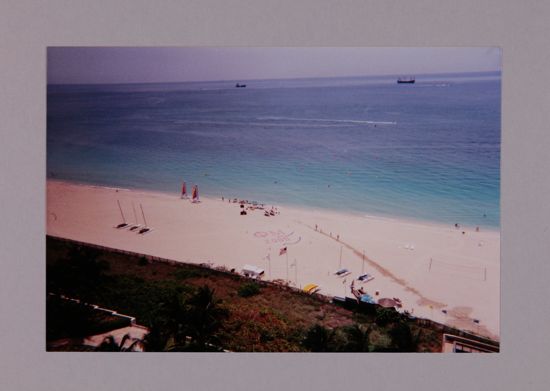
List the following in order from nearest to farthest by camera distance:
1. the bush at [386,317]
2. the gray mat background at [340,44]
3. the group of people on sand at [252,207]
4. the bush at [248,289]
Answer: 1. the gray mat background at [340,44]
2. the bush at [386,317]
3. the bush at [248,289]
4. the group of people on sand at [252,207]

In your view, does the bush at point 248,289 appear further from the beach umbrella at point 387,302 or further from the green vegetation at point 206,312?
the beach umbrella at point 387,302

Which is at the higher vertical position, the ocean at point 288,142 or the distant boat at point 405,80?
the distant boat at point 405,80

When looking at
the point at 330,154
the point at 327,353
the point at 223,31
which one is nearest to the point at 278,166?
the point at 330,154

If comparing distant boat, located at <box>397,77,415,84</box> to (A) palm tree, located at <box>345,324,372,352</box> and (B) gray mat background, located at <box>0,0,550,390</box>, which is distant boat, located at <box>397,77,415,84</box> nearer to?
(B) gray mat background, located at <box>0,0,550,390</box>

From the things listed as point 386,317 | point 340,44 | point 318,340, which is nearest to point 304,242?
point 318,340

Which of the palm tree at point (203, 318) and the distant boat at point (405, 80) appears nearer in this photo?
the palm tree at point (203, 318)

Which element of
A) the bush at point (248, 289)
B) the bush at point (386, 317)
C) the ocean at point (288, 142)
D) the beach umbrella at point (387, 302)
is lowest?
the bush at point (386, 317)

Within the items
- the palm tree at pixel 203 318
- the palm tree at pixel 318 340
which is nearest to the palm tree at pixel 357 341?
the palm tree at pixel 318 340

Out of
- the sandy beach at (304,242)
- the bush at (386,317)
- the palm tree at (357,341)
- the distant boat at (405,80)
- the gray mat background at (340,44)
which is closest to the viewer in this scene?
the gray mat background at (340,44)

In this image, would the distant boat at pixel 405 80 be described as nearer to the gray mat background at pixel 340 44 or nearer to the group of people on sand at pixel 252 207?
the gray mat background at pixel 340 44
